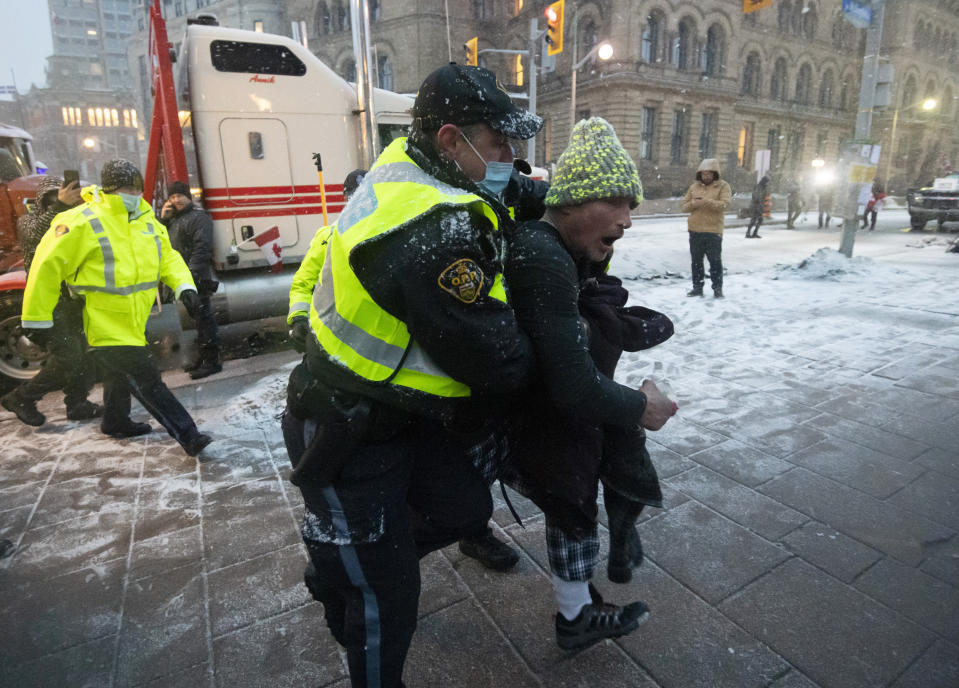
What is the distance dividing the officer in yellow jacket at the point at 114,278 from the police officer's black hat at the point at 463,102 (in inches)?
117

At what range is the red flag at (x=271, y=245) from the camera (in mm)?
6789

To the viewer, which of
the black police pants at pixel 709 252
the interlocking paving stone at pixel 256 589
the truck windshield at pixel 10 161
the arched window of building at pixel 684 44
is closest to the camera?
the interlocking paving stone at pixel 256 589

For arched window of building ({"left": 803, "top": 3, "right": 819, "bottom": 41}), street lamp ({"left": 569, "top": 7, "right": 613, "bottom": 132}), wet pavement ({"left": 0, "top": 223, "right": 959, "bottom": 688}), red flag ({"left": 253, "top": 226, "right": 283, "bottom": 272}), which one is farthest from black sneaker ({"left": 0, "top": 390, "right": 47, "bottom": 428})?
arched window of building ({"left": 803, "top": 3, "right": 819, "bottom": 41})

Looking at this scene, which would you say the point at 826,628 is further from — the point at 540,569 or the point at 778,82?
the point at 778,82

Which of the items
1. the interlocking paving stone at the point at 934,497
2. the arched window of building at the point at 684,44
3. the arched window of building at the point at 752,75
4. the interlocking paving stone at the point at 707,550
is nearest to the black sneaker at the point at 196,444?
the interlocking paving stone at the point at 707,550

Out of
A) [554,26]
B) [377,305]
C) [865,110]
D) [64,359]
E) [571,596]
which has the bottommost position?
[571,596]

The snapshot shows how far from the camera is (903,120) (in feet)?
162

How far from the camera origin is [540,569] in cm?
263

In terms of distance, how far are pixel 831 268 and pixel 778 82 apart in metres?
40.4

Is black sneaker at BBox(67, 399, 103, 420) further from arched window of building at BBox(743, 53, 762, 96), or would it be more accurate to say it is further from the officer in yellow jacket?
arched window of building at BBox(743, 53, 762, 96)

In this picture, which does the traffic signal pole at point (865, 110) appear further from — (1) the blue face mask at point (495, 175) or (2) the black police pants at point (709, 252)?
(1) the blue face mask at point (495, 175)

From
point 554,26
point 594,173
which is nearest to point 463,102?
point 594,173

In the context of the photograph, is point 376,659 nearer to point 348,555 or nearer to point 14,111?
point 348,555

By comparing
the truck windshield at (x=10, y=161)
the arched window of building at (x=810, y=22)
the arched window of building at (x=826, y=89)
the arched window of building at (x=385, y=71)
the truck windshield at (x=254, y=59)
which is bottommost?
the truck windshield at (x=10, y=161)
